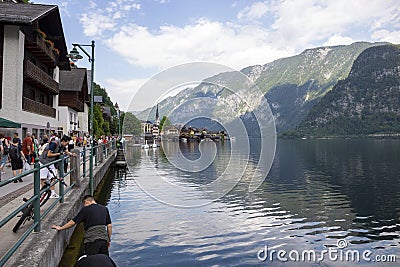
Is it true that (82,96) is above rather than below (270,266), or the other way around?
above

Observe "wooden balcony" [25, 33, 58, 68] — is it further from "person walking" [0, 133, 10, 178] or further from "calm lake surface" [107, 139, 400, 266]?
"person walking" [0, 133, 10, 178]

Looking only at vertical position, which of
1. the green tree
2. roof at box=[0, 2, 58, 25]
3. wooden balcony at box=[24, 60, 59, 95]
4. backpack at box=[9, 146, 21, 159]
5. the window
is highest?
roof at box=[0, 2, 58, 25]

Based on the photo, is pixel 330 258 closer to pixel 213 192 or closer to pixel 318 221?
pixel 318 221

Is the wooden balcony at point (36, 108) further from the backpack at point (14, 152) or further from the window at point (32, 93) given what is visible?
the backpack at point (14, 152)

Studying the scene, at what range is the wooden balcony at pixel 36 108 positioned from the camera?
28.8 m

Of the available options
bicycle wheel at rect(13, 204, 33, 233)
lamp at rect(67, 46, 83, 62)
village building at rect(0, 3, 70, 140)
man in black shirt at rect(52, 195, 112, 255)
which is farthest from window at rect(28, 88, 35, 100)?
man in black shirt at rect(52, 195, 112, 255)

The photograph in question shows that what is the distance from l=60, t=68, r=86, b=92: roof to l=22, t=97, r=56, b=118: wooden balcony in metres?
→ 11.5

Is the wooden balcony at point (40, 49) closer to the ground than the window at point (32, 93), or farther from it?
farther from it

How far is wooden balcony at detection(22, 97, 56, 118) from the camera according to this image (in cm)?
2877

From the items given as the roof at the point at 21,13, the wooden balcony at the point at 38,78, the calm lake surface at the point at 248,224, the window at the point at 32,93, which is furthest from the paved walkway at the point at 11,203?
the window at the point at 32,93

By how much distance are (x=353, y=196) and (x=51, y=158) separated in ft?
59.1

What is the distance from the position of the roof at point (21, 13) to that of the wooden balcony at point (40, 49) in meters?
2.01

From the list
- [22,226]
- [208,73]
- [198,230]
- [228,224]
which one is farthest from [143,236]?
[208,73]

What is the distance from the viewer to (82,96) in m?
57.1
